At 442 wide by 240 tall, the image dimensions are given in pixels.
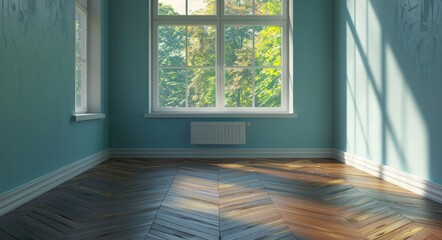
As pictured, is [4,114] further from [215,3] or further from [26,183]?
[215,3]

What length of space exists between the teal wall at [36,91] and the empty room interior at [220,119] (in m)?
0.02

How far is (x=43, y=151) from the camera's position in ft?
10.1

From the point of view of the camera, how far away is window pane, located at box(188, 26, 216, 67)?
533 cm

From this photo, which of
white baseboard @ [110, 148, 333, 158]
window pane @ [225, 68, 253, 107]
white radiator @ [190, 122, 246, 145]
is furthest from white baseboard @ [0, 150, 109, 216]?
window pane @ [225, 68, 253, 107]

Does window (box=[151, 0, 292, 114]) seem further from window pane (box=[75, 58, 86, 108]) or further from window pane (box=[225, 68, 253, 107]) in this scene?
window pane (box=[75, 58, 86, 108])

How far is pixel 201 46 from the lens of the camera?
17.5 feet

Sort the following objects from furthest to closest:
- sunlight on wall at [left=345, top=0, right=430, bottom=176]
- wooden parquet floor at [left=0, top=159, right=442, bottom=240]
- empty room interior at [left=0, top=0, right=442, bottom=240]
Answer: sunlight on wall at [left=345, top=0, right=430, bottom=176] < empty room interior at [left=0, top=0, right=442, bottom=240] < wooden parquet floor at [left=0, top=159, right=442, bottom=240]

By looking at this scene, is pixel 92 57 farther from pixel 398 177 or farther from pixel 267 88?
pixel 398 177

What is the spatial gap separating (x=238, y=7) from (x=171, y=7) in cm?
93

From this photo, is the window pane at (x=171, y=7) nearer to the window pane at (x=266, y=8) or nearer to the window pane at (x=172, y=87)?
the window pane at (x=172, y=87)

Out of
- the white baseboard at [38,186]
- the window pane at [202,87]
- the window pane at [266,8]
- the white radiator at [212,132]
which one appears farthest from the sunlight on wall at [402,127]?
the white baseboard at [38,186]

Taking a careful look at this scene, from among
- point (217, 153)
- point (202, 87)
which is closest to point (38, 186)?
point (217, 153)

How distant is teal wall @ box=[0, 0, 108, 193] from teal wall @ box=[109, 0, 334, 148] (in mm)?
1186

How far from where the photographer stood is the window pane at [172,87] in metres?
5.32
